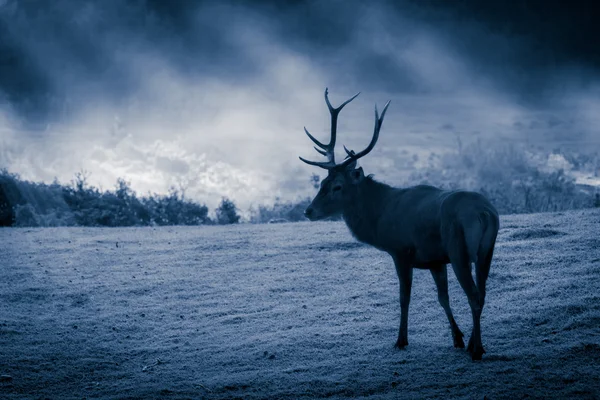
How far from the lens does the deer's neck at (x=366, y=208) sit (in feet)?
24.0

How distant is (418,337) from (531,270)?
2850mm

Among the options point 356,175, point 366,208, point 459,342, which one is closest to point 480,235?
point 459,342

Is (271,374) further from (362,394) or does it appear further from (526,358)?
(526,358)

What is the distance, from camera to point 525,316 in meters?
6.97

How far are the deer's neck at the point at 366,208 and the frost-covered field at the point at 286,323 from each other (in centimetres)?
105

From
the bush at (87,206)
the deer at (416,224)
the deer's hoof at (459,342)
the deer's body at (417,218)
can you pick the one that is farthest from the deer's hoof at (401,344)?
the bush at (87,206)

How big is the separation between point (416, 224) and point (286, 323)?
82.4 inches

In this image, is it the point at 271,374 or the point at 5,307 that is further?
the point at 5,307

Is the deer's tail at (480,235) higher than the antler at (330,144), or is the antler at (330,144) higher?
the antler at (330,144)

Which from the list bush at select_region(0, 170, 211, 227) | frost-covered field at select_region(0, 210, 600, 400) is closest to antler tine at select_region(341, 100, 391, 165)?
frost-covered field at select_region(0, 210, 600, 400)

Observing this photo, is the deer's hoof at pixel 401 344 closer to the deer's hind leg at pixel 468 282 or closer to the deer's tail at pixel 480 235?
the deer's hind leg at pixel 468 282

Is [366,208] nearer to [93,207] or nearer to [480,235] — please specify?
[480,235]

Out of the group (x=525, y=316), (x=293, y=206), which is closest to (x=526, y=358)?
(x=525, y=316)

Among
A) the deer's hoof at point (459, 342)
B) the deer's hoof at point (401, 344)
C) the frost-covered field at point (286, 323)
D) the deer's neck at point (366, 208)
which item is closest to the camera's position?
the frost-covered field at point (286, 323)
